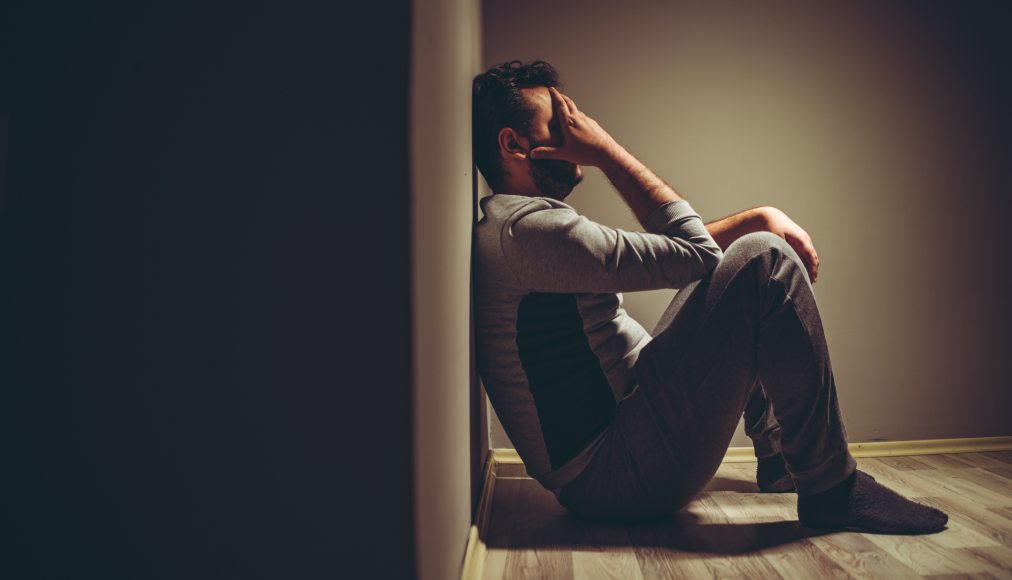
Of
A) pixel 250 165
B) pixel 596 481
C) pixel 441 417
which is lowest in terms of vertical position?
pixel 596 481

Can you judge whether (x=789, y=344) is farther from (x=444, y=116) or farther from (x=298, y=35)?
(x=298, y=35)

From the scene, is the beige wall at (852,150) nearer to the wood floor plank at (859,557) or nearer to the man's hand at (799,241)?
the man's hand at (799,241)

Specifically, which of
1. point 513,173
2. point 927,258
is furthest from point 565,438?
point 927,258

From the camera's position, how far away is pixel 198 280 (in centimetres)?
69

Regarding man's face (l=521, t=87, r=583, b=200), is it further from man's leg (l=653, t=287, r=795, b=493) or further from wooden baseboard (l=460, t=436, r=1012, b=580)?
wooden baseboard (l=460, t=436, r=1012, b=580)

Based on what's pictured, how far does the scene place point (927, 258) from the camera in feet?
7.32

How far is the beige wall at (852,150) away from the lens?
2188 mm

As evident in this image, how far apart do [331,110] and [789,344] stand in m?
0.98

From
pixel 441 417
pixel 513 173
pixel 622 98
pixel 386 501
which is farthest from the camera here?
pixel 622 98

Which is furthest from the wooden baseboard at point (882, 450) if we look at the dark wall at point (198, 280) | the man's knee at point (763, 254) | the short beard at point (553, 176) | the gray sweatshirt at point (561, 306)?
the dark wall at point (198, 280)

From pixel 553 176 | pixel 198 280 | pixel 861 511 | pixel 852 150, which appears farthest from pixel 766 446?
pixel 198 280

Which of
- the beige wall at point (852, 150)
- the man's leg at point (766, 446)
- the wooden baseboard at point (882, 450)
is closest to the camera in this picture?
the man's leg at point (766, 446)

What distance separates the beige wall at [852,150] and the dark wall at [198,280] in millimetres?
1535

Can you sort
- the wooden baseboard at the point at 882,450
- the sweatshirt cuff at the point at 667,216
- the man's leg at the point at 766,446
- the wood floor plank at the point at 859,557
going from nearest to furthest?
1. the wood floor plank at the point at 859,557
2. the sweatshirt cuff at the point at 667,216
3. the man's leg at the point at 766,446
4. the wooden baseboard at the point at 882,450
